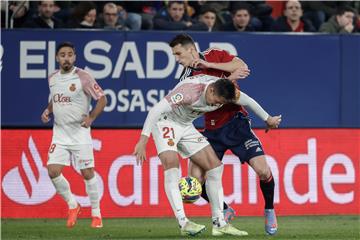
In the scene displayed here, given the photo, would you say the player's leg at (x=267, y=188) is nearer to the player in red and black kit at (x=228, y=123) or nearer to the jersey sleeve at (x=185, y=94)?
the player in red and black kit at (x=228, y=123)

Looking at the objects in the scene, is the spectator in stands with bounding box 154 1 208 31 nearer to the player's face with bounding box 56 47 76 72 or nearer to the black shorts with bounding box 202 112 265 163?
the player's face with bounding box 56 47 76 72

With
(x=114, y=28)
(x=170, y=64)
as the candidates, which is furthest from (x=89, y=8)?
(x=170, y=64)

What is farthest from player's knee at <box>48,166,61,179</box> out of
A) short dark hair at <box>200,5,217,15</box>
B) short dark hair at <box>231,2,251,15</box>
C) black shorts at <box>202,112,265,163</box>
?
short dark hair at <box>231,2,251,15</box>

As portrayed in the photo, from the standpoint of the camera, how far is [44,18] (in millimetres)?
16969

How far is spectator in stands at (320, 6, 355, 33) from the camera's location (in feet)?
58.1

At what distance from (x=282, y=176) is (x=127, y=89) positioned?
2806 millimetres

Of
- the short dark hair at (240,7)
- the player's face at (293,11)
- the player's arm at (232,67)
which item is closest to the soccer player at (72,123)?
the player's arm at (232,67)

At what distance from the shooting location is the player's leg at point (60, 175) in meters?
14.0

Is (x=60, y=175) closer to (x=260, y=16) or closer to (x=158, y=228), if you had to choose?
(x=158, y=228)

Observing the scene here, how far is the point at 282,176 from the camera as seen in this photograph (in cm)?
1639

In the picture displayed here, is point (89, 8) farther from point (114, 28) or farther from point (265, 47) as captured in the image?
point (265, 47)

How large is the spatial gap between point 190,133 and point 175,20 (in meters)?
5.76

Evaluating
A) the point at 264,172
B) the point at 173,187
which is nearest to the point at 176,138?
the point at 173,187

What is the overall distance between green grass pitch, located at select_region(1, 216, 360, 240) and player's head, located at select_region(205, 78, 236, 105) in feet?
4.89
